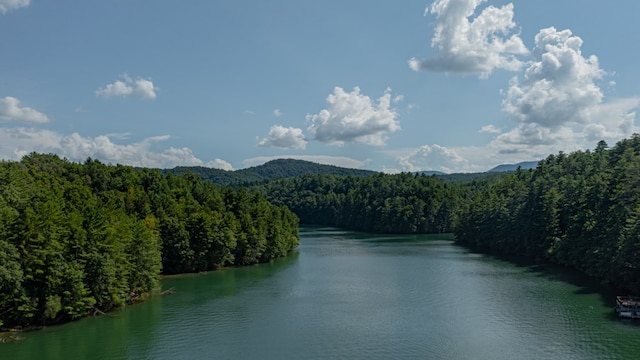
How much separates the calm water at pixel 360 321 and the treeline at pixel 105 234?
261 centimetres

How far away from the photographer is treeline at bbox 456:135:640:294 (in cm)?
5566

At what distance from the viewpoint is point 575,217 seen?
71.7 meters

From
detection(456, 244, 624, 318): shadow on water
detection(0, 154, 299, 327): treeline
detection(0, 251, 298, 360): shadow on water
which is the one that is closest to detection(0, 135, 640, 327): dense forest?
detection(0, 154, 299, 327): treeline

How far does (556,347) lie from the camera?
38031 millimetres

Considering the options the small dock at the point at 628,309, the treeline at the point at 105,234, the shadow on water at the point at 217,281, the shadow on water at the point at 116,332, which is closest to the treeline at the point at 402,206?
the treeline at the point at 105,234

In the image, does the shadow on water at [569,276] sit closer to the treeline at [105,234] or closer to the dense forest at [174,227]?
the dense forest at [174,227]

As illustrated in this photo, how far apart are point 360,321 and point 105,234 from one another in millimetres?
23879

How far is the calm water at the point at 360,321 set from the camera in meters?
37.8

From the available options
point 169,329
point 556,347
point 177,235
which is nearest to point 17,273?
point 169,329

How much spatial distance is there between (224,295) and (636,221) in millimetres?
41702

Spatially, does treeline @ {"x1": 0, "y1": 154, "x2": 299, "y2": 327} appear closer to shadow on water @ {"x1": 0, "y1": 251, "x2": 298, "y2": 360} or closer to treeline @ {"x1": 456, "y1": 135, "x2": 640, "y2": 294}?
shadow on water @ {"x1": 0, "y1": 251, "x2": 298, "y2": 360}

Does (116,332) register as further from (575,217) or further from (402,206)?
(402,206)

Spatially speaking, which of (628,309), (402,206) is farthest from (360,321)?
(402,206)

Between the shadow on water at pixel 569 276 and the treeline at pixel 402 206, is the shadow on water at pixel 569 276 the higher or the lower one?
the lower one
